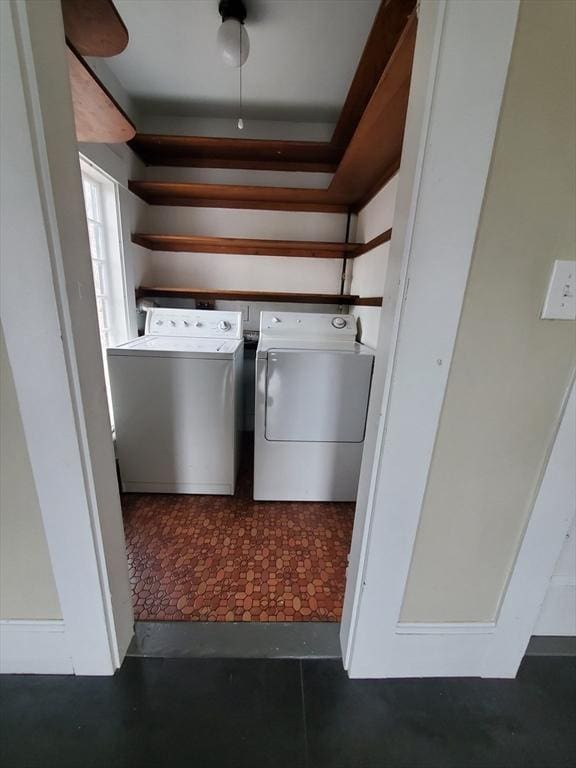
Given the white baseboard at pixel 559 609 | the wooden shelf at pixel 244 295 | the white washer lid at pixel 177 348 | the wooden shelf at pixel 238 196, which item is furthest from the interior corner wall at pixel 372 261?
the white baseboard at pixel 559 609

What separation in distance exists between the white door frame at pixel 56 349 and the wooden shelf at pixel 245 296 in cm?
168

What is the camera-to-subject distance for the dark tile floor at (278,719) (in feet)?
2.80

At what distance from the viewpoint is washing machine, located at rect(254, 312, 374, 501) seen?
1.73 meters

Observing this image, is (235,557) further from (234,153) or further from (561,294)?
(234,153)

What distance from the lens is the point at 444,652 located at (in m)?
1.03

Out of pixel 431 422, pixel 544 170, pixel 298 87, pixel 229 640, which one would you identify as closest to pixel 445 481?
pixel 431 422

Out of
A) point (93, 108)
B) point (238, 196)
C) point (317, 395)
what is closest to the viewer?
point (93, 108)

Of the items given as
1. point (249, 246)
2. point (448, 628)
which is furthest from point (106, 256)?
point (448, 628)

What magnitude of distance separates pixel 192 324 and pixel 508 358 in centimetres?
195

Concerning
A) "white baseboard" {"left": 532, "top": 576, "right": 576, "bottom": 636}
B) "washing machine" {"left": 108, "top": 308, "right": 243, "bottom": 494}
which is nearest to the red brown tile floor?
"washing machine" {"left": 108, "top": 308, "right": 243, "bottom": 494}

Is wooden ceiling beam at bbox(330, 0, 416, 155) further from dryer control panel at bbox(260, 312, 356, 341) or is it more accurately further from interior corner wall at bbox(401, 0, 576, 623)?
dryer control panel at bbox(260, 312, 356, 341)

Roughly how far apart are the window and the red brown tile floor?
0.79 meters

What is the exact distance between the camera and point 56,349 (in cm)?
72

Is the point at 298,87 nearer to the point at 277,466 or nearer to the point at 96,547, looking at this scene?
the point at 277,466
